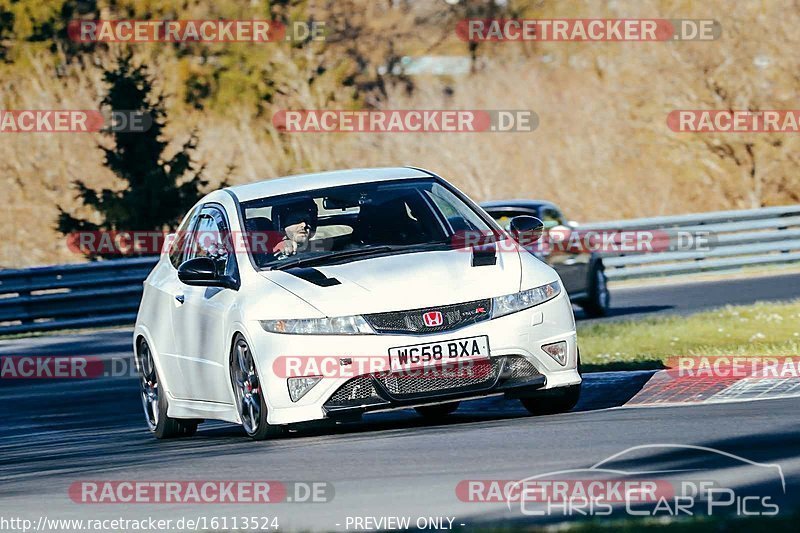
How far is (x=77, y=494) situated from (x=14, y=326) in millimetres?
17178

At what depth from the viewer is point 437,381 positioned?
953 centimetres

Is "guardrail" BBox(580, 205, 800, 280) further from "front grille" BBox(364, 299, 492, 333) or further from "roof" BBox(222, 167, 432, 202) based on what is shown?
"front grille" BBox(364, 299, 492, 333)

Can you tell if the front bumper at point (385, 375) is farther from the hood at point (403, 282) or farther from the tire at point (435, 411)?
the tire at point (435, 411)

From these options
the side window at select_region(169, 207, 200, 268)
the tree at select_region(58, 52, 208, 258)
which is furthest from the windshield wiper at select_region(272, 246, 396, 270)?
the tree at select_region(58, 52, 208, 258)

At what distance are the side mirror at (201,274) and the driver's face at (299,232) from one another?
1.61ft

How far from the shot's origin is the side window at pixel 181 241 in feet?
39.3

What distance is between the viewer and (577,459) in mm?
8125

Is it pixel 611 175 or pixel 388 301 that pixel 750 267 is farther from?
pixel 388 301

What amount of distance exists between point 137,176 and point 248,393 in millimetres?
22668

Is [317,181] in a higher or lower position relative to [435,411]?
higher

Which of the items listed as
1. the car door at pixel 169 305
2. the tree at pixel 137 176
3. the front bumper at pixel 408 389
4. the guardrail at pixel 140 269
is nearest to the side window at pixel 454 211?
the front bumper at pixel 408 389

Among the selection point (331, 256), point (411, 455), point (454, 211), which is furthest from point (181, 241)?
point (411, 455)

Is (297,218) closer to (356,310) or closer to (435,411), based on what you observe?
(356,310)

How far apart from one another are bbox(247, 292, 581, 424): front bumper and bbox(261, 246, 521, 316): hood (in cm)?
19
